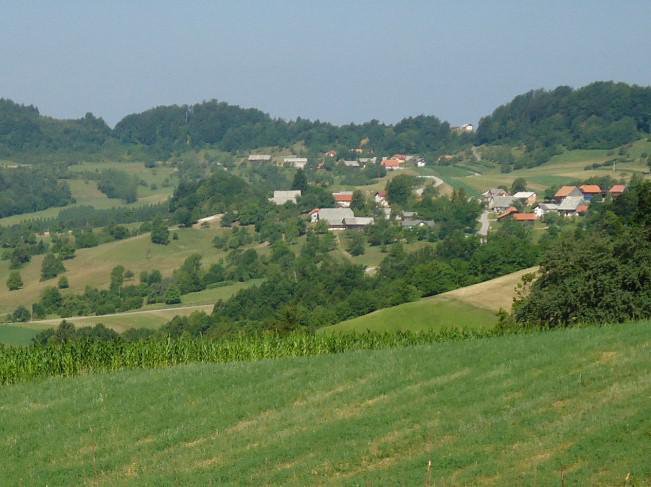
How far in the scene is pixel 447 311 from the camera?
5866cm

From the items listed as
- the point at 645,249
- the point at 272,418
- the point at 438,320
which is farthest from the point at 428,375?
the point at 438,320

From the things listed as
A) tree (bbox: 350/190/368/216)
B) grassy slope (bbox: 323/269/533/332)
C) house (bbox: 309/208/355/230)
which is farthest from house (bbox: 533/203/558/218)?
grassy slope (bbox: 323/269/533/332)

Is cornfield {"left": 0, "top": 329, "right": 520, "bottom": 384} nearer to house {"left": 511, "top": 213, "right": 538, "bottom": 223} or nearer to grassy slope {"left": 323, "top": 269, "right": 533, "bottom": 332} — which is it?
grassy slope {"left": 323, "top": 269, "right": 533, "bottom": 332}

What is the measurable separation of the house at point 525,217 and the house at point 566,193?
1307cm

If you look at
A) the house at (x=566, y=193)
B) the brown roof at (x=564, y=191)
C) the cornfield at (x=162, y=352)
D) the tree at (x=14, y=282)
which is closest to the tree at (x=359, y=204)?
the house at (x=566, y=193)

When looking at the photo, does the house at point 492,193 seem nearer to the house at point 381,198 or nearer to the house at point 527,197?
the house at point 527,197

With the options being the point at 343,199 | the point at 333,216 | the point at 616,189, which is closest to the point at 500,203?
the point at 616,189

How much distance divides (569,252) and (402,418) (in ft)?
80.0

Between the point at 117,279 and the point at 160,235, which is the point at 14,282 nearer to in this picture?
the point at 117,279

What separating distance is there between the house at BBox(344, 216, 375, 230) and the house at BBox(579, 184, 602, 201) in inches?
1153

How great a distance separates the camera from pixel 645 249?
38500 mm

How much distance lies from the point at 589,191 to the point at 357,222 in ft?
107

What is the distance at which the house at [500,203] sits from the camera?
6097 inches

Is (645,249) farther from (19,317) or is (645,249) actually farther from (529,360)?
(19,317)
